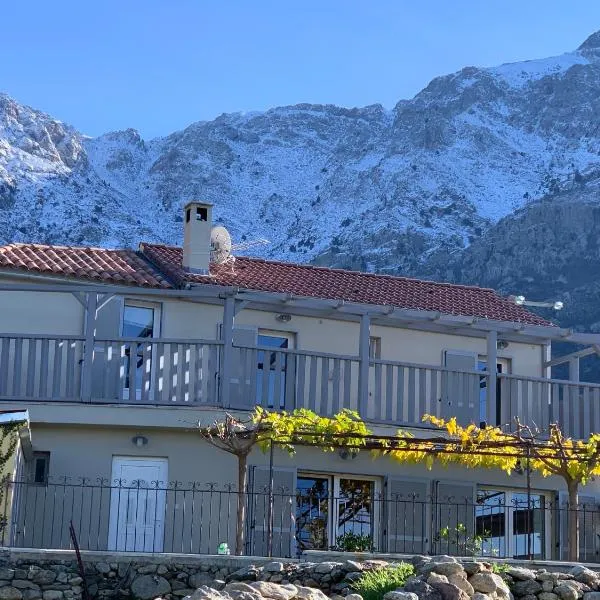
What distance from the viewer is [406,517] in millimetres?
21672

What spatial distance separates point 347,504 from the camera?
849 inches

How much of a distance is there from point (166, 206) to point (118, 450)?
16475cm

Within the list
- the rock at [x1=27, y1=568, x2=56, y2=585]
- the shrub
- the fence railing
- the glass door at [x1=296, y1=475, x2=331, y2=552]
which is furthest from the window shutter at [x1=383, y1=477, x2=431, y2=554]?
the rock at [x1=27, y1=568, x2=56, y2=585]

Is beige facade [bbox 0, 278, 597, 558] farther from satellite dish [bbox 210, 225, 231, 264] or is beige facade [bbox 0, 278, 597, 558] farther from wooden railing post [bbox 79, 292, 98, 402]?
satellite dish [bbox 210, 225, 231, 264]

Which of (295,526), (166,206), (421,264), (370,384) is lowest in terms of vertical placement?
(295,526)

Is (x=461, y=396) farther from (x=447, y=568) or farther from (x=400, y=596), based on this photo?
(x=400, y=596)

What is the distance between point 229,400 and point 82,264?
3977 millimetres

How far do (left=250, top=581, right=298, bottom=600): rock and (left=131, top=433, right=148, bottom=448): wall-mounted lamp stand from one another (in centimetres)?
733

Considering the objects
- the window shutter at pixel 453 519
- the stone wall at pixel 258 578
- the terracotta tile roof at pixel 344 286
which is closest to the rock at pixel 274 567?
the stone wall at pixel 258 578

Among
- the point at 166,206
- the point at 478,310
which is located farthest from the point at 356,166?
the point at 478,310

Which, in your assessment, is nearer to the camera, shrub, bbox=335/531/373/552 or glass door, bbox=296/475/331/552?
shrub, bbox=335/531/373/552

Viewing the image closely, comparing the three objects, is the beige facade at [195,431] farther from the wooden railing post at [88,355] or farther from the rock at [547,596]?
the rock at [547,596]

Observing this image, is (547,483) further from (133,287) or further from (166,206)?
(166,206)

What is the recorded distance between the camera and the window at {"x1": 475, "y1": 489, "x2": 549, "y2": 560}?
2212 centimetres
